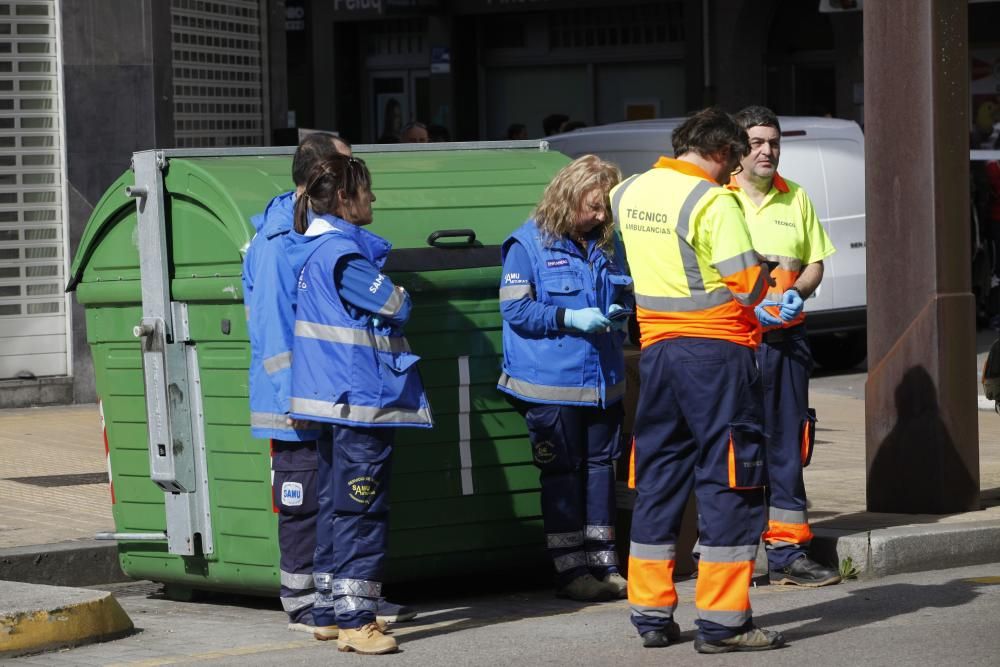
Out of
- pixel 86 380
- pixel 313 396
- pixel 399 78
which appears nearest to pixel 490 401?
pixel 313 396

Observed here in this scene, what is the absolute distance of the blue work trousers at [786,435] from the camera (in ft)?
23.8

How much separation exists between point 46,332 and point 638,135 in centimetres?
448

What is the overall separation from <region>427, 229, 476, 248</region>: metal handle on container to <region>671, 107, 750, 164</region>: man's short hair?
1.16 m

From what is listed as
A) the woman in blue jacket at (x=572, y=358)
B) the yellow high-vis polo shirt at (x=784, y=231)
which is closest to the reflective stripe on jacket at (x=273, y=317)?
the woman in blue jacket at (x=572, y=358)

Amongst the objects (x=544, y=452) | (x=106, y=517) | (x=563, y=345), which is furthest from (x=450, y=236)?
(x=106, y=517)

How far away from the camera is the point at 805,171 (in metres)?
13.9

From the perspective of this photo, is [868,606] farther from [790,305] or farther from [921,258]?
[921,258]

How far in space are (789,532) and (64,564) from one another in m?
2.88

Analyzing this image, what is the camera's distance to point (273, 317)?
637 centimetres

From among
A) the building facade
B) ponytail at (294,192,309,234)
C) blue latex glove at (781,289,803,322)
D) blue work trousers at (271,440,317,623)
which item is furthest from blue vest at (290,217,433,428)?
the building facade

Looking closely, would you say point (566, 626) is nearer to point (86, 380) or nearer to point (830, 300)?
point (86, 380)

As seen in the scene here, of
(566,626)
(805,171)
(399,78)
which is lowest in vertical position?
(566,626)

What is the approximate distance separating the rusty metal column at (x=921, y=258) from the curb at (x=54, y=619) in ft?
11.1

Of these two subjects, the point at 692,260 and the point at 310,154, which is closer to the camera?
the point at 692,260
